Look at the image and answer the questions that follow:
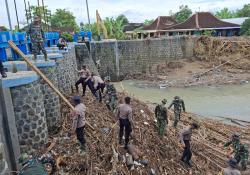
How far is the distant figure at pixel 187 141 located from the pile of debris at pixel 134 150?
0.80 feet

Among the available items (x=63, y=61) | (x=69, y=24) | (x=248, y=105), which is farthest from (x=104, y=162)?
(x=69, y=24)

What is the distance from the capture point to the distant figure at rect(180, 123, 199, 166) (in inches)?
361

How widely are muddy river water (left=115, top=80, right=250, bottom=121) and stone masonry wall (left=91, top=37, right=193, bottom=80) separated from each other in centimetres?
166

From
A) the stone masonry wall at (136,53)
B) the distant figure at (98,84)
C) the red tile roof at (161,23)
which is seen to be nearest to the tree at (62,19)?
the red tile roof at (161,23)

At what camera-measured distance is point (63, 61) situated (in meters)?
13.8

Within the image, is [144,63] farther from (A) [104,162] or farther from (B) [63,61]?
(A) [104,162]

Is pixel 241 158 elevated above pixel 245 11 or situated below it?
below

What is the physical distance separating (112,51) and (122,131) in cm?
1863

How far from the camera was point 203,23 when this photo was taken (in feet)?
135

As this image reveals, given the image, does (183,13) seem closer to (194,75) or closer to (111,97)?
(194,75)

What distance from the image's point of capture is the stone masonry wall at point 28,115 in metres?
7.63

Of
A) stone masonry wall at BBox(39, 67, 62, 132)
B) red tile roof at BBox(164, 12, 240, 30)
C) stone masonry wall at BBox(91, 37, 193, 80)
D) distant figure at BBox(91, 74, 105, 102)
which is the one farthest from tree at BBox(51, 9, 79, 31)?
stone masonry wall at BBox(39, 67, 62, 132)

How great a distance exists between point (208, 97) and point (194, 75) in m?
5.48

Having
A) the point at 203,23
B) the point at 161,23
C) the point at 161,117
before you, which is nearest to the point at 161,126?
the point at 161,117
